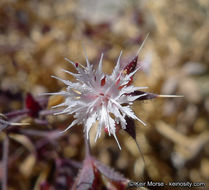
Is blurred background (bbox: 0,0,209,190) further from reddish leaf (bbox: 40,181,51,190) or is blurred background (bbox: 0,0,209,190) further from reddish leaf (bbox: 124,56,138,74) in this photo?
reddish leaf (bbox: 124,56,138,74)

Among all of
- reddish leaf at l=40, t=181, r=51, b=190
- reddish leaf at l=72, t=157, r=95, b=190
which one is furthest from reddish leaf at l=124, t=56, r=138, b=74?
reddish leaf at l=40, t=181, r=51, b=190

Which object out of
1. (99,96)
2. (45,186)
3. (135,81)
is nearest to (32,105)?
(99,96)

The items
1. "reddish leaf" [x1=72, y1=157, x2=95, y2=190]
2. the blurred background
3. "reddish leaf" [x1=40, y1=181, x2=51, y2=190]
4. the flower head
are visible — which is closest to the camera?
the flower head

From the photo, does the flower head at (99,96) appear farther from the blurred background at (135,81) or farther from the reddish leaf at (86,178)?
the blurred background at (135,81)

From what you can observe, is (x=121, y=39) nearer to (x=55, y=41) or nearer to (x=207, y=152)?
(x=55, y=41)

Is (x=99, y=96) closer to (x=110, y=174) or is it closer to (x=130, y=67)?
(x=130, y=67)
